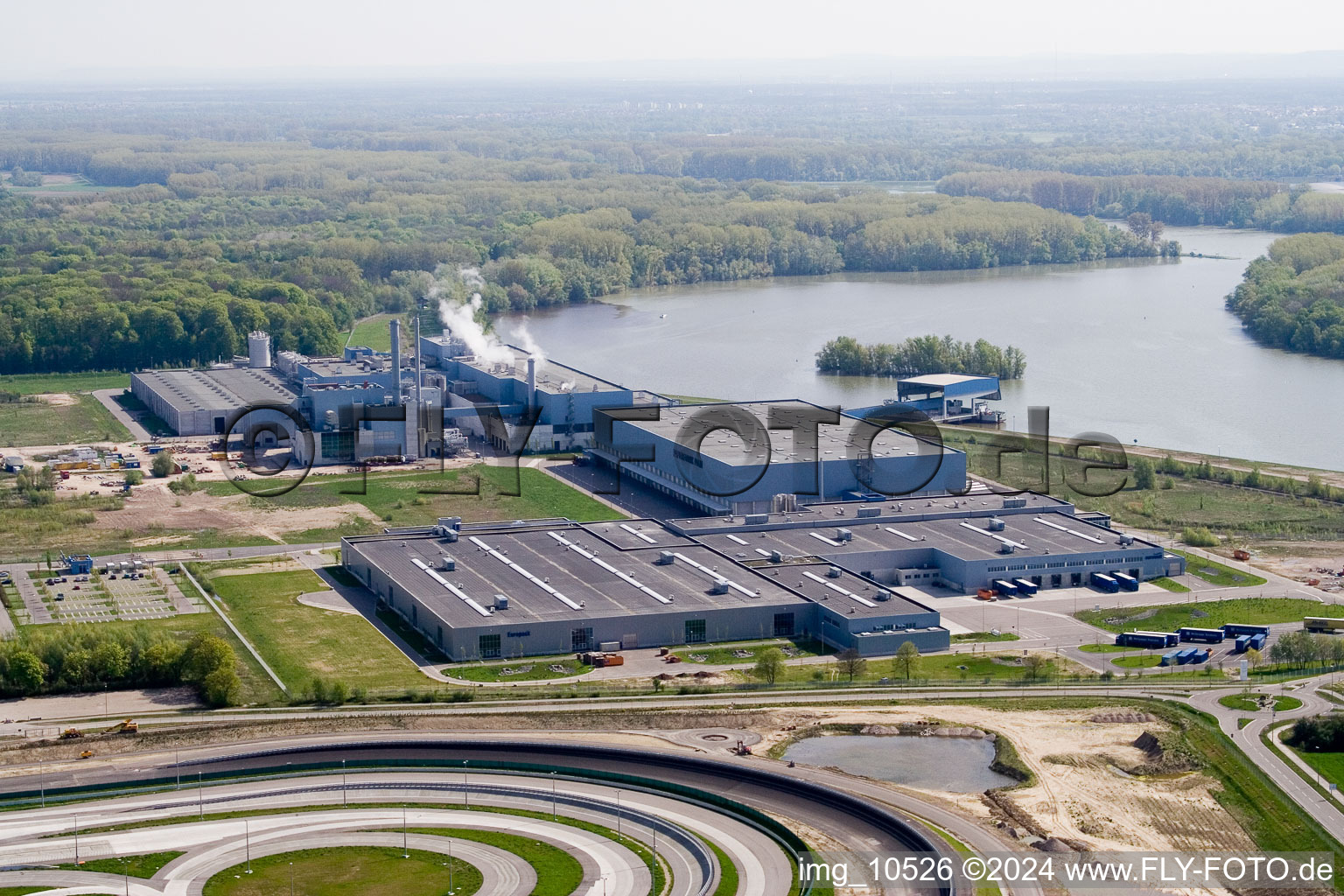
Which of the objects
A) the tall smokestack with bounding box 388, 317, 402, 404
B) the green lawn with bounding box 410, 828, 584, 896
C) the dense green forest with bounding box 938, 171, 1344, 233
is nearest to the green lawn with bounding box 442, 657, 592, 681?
the green lawn with bounding box 410, 828, 584, 896

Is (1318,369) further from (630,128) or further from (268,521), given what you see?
(630,128)

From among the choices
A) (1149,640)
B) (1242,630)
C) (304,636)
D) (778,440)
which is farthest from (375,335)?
(1242,630)

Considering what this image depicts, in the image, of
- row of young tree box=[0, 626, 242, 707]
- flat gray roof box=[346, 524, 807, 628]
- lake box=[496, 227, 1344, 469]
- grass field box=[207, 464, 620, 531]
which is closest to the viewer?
row of young tree box=[0, 626, 242, 707]

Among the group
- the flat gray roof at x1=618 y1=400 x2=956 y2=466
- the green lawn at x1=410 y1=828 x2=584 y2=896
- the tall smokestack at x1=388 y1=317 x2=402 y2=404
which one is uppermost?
the tall smokestack at x1=388 y1=317 x2=402 y2=404

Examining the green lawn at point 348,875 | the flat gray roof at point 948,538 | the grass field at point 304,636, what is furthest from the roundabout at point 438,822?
the flat gray roof at point 948,538

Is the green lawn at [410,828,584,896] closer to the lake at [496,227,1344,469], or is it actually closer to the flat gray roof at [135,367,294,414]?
the flat gray roof at [135,367,294,414]

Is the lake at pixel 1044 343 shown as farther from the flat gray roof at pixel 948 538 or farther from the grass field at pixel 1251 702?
the grass field at pixel 1251 702
